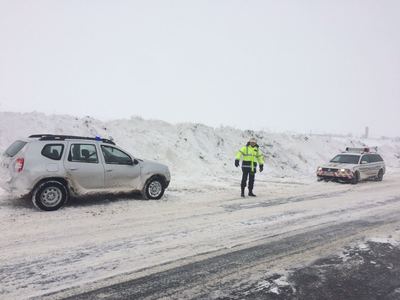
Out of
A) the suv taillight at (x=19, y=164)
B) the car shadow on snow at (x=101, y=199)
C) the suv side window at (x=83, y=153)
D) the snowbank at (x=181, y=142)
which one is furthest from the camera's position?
the snowbank at (x=181, y=142)

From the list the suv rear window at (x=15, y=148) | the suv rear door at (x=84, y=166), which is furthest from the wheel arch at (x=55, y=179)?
the suv rear window at (x=15, y=148)

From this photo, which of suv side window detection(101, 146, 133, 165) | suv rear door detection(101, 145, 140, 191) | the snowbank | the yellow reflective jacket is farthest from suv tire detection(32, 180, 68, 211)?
the snowbank

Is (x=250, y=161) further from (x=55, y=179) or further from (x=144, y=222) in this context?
(x=55, y=179)

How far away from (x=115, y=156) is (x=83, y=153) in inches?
35.8

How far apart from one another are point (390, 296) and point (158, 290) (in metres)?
2.81

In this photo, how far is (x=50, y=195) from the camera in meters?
8.66

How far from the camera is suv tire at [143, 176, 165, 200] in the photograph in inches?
414

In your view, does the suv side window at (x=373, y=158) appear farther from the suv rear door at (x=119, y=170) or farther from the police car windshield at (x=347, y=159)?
the suv rear door at (x=119, y=170)

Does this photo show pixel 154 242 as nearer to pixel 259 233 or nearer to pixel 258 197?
pixel 259 233

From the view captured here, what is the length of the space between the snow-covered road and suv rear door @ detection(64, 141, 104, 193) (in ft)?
2.00

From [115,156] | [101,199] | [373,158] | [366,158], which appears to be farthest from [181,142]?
[115,156]

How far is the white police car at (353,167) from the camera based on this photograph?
1683 cm

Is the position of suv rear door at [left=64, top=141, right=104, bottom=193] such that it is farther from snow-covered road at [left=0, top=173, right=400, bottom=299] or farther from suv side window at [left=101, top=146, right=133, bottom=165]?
snow-covered road at [left=0, top=173, right=400, bottom=299]

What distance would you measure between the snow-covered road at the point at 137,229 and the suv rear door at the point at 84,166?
609 mm
